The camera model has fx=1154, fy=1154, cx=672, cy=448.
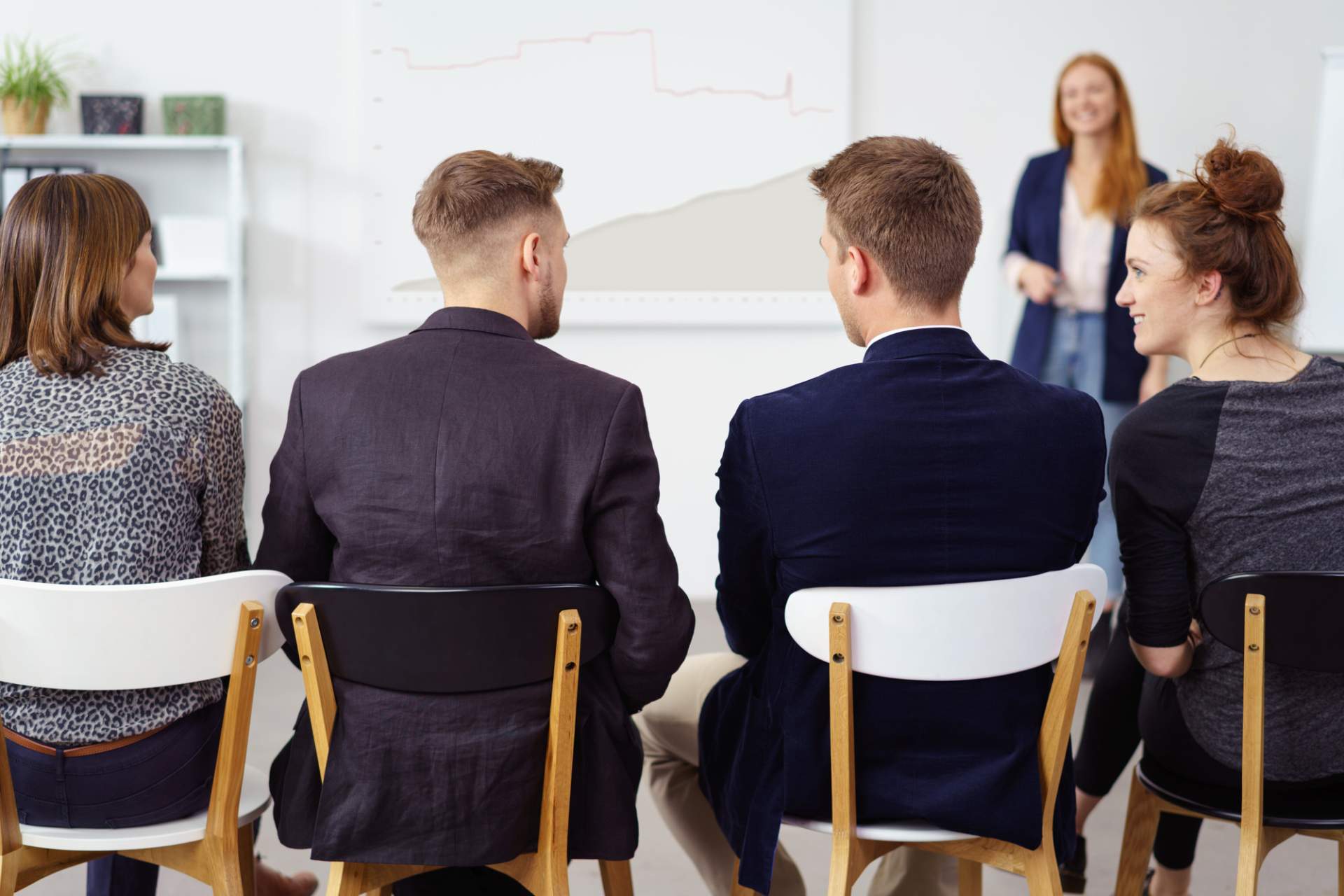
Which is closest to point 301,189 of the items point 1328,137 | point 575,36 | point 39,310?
point 575,36

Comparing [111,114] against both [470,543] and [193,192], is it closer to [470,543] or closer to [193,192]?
[193,192]

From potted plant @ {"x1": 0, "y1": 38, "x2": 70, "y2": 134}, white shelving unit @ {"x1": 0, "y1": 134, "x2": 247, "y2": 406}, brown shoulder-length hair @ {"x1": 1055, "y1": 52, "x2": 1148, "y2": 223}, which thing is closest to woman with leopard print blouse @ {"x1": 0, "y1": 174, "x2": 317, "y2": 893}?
white shelving unit @ {"x1": 0, "y1": 134, "x2": 247, "y2": 406}

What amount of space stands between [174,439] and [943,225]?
99 cm

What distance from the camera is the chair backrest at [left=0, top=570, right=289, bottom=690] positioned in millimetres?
1256

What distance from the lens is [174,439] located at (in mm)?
1421

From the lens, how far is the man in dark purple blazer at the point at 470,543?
1297 mm

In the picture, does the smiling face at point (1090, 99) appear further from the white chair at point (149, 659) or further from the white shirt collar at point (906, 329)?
the white chair at point (149, 659)

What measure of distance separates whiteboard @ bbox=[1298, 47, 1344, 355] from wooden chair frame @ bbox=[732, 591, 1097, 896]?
2862 mm

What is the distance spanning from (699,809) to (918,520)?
0.69 meters

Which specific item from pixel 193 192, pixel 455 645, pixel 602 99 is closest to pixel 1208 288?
pixel 455 645

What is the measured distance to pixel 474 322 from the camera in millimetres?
1405

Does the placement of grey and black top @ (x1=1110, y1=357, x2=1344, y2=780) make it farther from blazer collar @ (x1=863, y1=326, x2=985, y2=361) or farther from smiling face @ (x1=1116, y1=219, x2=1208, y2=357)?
blazer collar @ (x1=863, y1=326, x2=985, y2=361)

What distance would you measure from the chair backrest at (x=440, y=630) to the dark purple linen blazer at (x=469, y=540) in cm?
4

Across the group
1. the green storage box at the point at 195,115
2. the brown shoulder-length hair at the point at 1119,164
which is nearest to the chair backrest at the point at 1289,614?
the brown shoulder-length hair at the point at 1119,164
